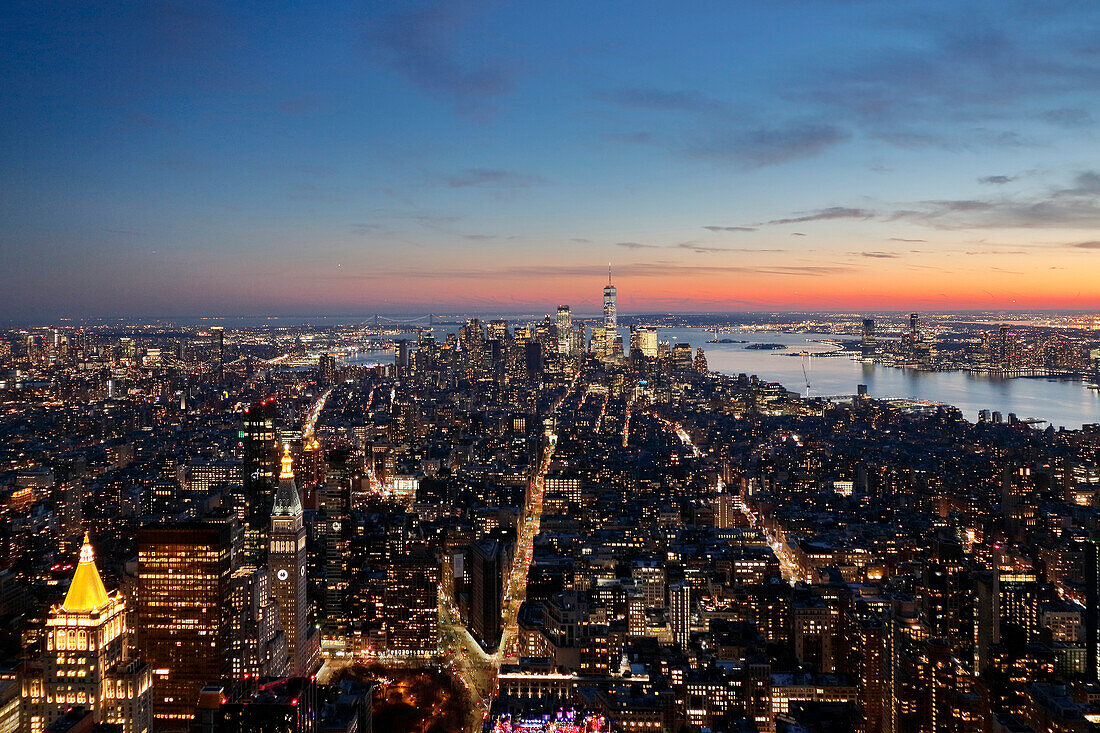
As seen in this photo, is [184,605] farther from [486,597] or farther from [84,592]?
Result: [486,597]

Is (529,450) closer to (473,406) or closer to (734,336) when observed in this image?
(473,406)

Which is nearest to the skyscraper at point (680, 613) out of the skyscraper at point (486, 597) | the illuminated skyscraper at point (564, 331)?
the skyscraper at point (486, 597)

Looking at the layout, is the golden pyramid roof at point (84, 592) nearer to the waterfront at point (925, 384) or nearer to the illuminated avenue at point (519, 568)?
the illuminated avenue at point (519, 568)

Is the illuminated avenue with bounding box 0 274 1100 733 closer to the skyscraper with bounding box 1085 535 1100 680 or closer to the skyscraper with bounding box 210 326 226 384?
the skyscraper with bounding box 1085 535 1100 680

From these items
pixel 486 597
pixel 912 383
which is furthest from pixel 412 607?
pixel 912 383

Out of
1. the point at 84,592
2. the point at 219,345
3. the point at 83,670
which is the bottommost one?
the point at 83,670

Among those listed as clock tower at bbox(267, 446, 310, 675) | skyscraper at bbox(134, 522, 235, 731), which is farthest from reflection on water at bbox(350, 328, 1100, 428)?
skyscraper at bbox(134, 522, 235, 731)
